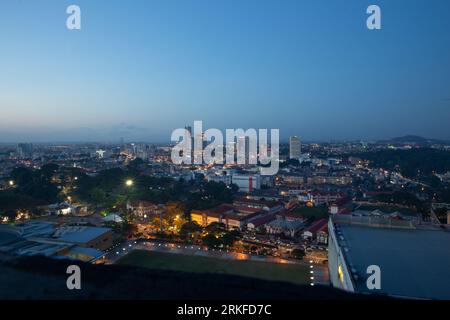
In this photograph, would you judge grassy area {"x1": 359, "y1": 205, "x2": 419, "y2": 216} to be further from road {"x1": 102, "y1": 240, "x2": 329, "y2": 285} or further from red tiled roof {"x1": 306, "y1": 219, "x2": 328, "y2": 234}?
road {"x1": 102, "y1": 240, "x2": 329, "y2": 285}

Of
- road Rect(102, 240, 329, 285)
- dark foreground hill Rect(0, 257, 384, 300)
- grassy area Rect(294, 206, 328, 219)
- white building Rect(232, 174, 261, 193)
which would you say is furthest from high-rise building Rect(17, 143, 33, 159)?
dark foreground hill Rect(0, 257, 384, 300)

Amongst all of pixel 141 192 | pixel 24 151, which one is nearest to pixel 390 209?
pixel 141 192

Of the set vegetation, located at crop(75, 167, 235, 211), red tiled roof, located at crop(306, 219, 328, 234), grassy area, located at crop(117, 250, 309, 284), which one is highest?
vegetation, located at crop(75, 167, 235, 211)

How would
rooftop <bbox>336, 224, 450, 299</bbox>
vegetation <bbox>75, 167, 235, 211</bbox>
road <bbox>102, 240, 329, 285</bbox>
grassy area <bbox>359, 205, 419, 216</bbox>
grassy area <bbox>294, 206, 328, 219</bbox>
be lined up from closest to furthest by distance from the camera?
rooftop <bbox>336, 224, 450, 299</bbox>, road <bbox>102, 240, 329, 285</bbox>, grassy area <bbox>359, 205, 419, 216</bbox>, grassy area <bbox>294, 206, 328, 219</bbox>, vegetation <bbox>75, 167, 235, 211</bbox>

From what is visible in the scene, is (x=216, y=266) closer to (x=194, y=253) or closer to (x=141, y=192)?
(x=194, y=253)

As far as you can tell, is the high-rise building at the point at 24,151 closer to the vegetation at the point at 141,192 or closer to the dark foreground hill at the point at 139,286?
the vegetation at the point at 141,192
